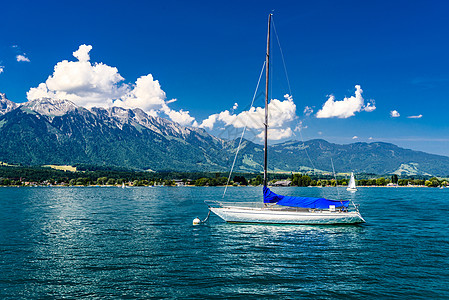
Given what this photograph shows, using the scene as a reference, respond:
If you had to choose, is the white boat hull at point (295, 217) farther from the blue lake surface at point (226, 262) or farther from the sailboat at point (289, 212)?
the blue lake surface at point (226, 262)

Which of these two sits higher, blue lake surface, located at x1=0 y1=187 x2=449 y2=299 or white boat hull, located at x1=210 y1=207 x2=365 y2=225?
white boat hull, located at x1=210 y1=207 x2=365 y2=225

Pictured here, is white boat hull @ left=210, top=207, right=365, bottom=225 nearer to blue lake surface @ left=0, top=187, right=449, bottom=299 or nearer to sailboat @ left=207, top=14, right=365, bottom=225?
sailboat @ left=207, top=14, right=365, bottom=225

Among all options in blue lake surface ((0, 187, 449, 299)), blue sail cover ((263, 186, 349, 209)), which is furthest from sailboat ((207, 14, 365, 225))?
blue lake surface ((0, 187, 449, 299))

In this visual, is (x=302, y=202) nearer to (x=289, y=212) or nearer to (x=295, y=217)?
(x=295, y=217)

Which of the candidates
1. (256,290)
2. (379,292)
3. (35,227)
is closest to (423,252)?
(379,292)

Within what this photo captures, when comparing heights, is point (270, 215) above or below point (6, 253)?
above

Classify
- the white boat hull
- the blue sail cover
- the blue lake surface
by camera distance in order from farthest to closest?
the blue sail cover, the white boat hull, the blue lake surface

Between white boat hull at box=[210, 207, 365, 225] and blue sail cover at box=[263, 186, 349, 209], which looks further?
blue sail cover at box=[263, 186, 349, 209]

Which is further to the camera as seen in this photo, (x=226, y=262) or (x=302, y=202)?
(x=302, y=202)

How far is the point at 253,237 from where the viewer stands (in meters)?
43.6

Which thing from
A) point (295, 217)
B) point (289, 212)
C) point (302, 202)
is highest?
point (302, 202)

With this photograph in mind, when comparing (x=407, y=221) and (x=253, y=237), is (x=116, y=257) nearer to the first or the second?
(x=253, y=237)

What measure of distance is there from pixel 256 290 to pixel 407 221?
51.3 meters

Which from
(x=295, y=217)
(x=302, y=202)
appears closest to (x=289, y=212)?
(x=295, y=217)
